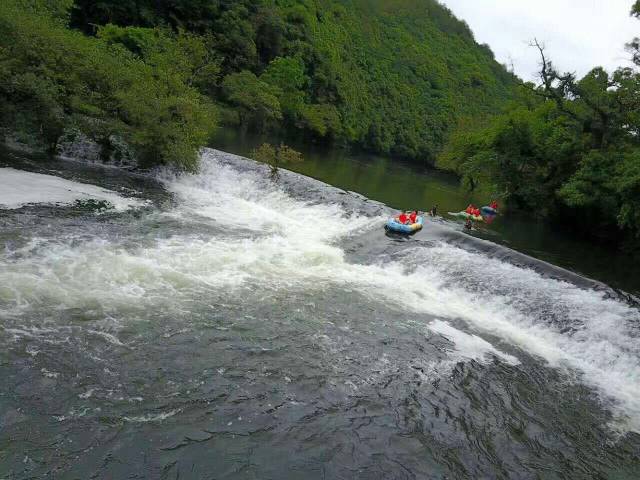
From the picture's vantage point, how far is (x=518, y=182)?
93.8 feet

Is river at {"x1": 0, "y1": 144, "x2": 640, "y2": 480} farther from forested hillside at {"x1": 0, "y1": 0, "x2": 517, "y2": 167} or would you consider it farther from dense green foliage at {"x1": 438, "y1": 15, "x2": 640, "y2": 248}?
dense green foliage at {"x1": 438, "y1": 15, "x2": 640, "y2": 248}

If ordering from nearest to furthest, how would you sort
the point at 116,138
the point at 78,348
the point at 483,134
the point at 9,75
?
→ the point at 78,348 → the point at 9,75 → the point at 116,138 → the point at 483,134

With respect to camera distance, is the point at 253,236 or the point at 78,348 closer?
the point at 78,348

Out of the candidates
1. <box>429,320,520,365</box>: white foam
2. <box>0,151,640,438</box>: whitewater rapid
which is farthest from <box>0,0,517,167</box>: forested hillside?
<box>429,320,520,365</box>: white foam

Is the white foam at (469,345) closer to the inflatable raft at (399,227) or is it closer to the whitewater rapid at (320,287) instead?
the whitewater rapid at (320,287)

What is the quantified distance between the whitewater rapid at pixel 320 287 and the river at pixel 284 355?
0.06 metres

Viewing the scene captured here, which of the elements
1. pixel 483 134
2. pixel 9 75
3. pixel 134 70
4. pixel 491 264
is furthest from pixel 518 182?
pixel 9 75

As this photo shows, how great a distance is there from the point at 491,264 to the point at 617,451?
8.41 metres

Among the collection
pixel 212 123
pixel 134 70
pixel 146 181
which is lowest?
pixel 146 181

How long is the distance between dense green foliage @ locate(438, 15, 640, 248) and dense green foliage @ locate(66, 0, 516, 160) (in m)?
24.2

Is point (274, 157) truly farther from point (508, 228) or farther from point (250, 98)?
point (250, 98)

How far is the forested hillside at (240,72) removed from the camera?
18.9 metres

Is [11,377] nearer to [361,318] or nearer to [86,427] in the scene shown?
[86,427]

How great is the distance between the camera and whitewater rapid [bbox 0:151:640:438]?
8719 mm
